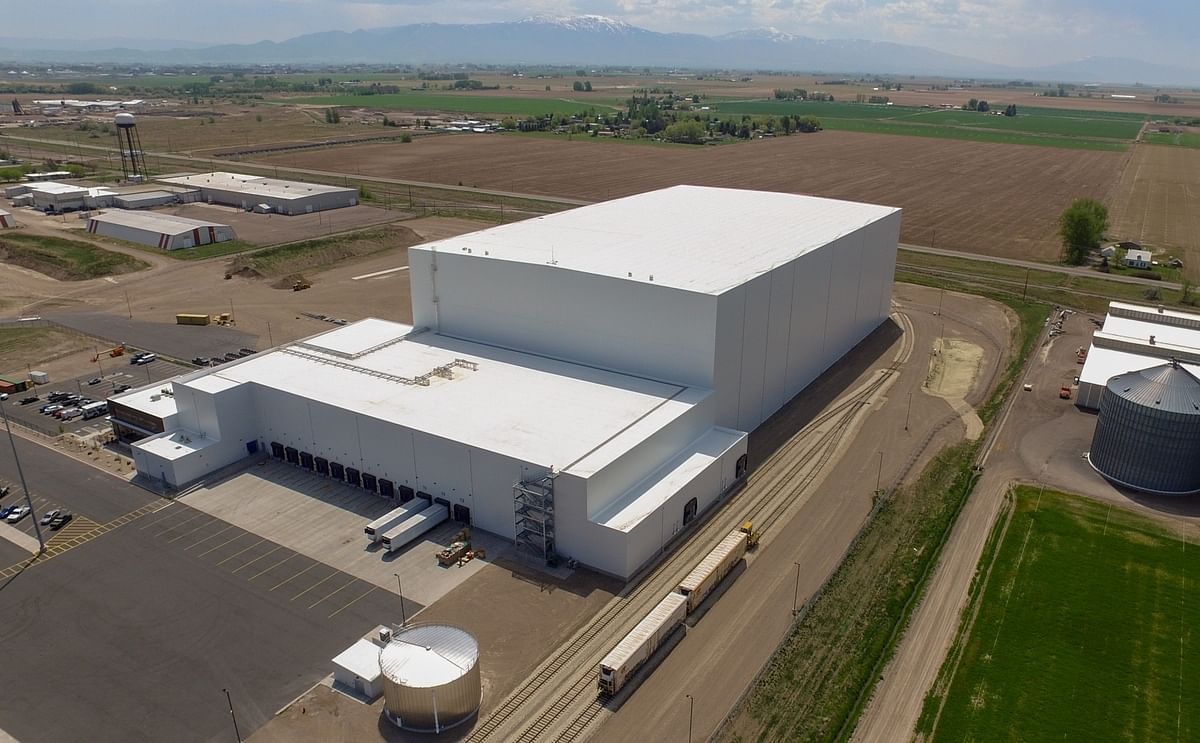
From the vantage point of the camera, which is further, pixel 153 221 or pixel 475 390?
pixel 153 221

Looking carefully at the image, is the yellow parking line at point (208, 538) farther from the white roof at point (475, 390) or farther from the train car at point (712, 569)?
the train car at point (712, 569)

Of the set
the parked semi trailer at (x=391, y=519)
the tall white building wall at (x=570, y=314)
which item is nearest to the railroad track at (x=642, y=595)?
the tall white building wall at (x=570, y=314)

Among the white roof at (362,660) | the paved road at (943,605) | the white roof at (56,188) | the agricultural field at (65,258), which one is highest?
the white roof at (56,188)

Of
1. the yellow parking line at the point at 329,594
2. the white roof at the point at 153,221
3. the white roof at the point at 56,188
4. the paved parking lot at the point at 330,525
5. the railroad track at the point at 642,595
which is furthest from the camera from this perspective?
the white roof at the point at 56,188

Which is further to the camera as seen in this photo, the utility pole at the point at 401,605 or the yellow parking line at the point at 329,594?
the yellow parking line at the point at 329,594

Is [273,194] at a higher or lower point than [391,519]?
higher

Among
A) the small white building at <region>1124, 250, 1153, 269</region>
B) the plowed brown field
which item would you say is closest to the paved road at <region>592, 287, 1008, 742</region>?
the small white building at <region>1124, 250, 1153, 269</region>

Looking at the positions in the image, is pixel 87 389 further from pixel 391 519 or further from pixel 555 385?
pixel 555 385

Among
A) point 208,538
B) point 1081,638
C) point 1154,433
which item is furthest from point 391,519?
point 1154,433
